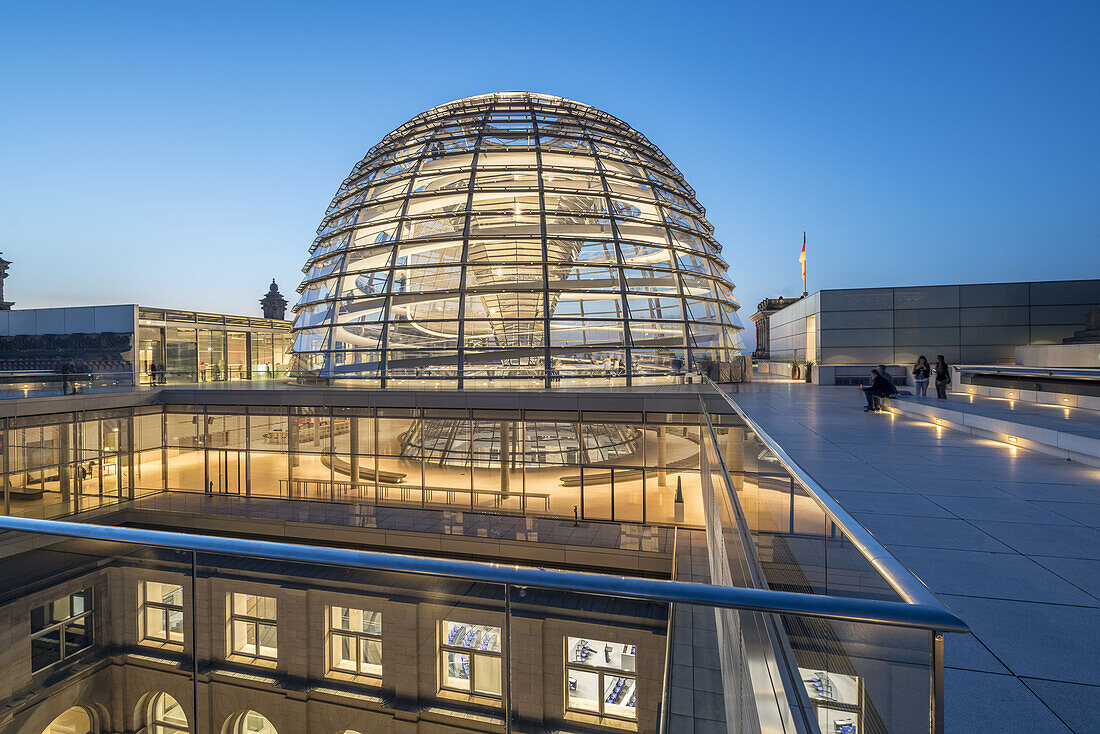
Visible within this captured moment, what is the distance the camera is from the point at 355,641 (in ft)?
10.3

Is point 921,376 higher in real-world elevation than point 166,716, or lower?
higher

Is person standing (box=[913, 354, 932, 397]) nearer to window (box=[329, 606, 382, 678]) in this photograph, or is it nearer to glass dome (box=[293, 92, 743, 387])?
glass dome (box=[293, 92, 743, 387])

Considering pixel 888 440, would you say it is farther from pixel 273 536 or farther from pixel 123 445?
pixel 123 445

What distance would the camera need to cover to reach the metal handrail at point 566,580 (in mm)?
1463

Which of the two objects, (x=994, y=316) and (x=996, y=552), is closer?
(x=996, y=552)

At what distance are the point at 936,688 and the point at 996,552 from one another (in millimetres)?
4096

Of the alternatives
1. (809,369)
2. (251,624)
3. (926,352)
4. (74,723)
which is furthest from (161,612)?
(926,352)

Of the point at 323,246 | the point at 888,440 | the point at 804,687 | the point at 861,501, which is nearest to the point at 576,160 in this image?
the point at 323,246

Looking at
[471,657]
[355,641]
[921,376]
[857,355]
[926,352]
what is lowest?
[355,641]

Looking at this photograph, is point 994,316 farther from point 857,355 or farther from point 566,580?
point 566,580

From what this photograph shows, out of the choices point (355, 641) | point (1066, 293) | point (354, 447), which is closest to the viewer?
point (355, 641)

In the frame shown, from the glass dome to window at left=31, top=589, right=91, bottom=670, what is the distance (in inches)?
636

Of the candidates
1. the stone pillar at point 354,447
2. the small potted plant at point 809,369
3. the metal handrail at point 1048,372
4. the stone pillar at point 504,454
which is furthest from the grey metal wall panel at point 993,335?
the stone pillar at point 354,447

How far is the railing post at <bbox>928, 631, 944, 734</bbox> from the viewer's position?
4.66 ft
